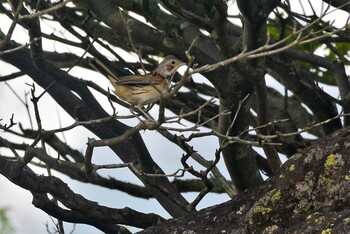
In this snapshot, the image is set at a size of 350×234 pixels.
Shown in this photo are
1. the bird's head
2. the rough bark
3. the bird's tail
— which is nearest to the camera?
the rough bark

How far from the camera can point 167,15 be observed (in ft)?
32.1

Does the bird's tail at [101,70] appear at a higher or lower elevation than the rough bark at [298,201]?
higher

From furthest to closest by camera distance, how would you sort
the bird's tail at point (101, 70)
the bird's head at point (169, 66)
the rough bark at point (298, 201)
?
1. the bird's head at point (169, 66)
2. the bird's tail at point (101, 70)
3. the rough bark at point (298, 201)

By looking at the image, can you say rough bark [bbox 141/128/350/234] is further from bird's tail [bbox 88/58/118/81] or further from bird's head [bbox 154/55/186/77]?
bird's head [bbox 154/55/186/77]

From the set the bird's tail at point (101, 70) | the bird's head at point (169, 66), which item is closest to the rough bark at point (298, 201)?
the bird's tail at point (101, 70)

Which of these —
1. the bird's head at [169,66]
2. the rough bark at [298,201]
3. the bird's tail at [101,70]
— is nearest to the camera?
the rough bark at [298,201]

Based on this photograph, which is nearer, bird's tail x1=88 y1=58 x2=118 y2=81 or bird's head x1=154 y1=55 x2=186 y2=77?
bird's tail x1=88 y1=58 x2=118 y2=81

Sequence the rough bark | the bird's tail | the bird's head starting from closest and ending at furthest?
the rough bark < the bird's tail < the bird's head

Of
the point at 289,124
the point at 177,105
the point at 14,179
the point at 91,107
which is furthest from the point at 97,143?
the point at 289,124

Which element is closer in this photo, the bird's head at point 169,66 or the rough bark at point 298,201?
the rough bark at point 298,201

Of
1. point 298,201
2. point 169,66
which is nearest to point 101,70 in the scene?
point 169,66

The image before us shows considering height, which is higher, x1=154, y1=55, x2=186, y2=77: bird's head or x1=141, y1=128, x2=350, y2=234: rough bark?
x1=154, y1=55, x2=186, y2=77: bird's head

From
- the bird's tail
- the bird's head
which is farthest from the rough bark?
the bird's head

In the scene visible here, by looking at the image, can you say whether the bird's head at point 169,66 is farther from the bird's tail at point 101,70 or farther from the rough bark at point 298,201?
the rough bark at point 298,201
